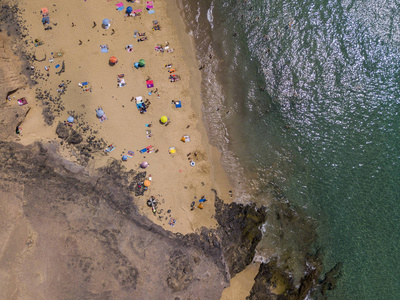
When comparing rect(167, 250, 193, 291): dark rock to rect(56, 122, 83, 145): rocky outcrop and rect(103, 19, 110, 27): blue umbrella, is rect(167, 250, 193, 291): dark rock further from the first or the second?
rect(103, 19, 110, 27): blue umbrella

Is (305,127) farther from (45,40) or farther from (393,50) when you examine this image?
(45,40)

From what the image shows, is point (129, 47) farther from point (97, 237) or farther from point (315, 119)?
point (315, 119)

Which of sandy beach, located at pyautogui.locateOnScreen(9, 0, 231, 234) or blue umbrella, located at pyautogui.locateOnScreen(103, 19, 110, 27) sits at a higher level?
blue umbrella, located at pyautogui.locateOnScreen(103, 19, 110, 27)

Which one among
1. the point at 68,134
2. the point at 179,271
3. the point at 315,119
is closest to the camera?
the point at 179,271

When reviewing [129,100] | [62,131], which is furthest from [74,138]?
[129,100]

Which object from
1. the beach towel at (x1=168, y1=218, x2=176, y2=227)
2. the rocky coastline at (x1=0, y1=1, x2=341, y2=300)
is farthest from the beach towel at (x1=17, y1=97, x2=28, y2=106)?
the beach towel at (x1=168, y1=218, x2=176, y2=227)

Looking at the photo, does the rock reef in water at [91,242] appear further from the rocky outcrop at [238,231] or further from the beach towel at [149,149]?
the beach towel at [149,149]

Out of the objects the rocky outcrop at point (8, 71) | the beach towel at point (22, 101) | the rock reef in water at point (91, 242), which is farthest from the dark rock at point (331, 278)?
the rocky outcrop at point (8, 71)
